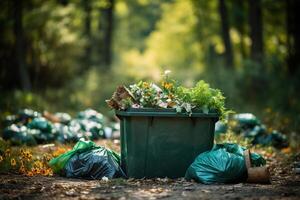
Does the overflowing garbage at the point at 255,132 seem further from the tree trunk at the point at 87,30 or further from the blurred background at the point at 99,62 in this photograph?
the tree trunk at the point at 87,30

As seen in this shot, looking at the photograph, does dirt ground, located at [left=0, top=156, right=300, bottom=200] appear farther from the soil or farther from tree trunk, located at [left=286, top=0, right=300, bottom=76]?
tree trunk, located at [left=286, top=0, right=300, bottom=76]

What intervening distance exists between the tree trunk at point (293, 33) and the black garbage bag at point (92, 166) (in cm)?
1261

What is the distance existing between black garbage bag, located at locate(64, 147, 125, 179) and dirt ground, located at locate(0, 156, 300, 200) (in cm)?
19

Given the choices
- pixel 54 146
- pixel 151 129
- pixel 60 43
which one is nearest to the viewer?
pixel 151 129

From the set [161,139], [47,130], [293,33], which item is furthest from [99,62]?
[161,139]

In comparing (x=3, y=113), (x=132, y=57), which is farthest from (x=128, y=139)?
(x=132, y=57)

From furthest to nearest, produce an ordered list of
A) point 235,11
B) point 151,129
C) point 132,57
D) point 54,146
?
1. point 132,57
2. point 235,11
3. point 54,146
4. point 151,129

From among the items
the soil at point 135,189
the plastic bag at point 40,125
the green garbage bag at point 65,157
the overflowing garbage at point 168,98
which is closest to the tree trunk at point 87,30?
the plastic bag at point 40,125

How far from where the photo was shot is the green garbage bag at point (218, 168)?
7.54 metres

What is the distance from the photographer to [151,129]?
7828 millimetres

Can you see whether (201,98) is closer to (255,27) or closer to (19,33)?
(19,33)

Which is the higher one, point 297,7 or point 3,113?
point 297,7

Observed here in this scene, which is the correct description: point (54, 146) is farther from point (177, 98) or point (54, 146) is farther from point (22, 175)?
point (177, 98)

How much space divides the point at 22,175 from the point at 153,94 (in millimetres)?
2230
